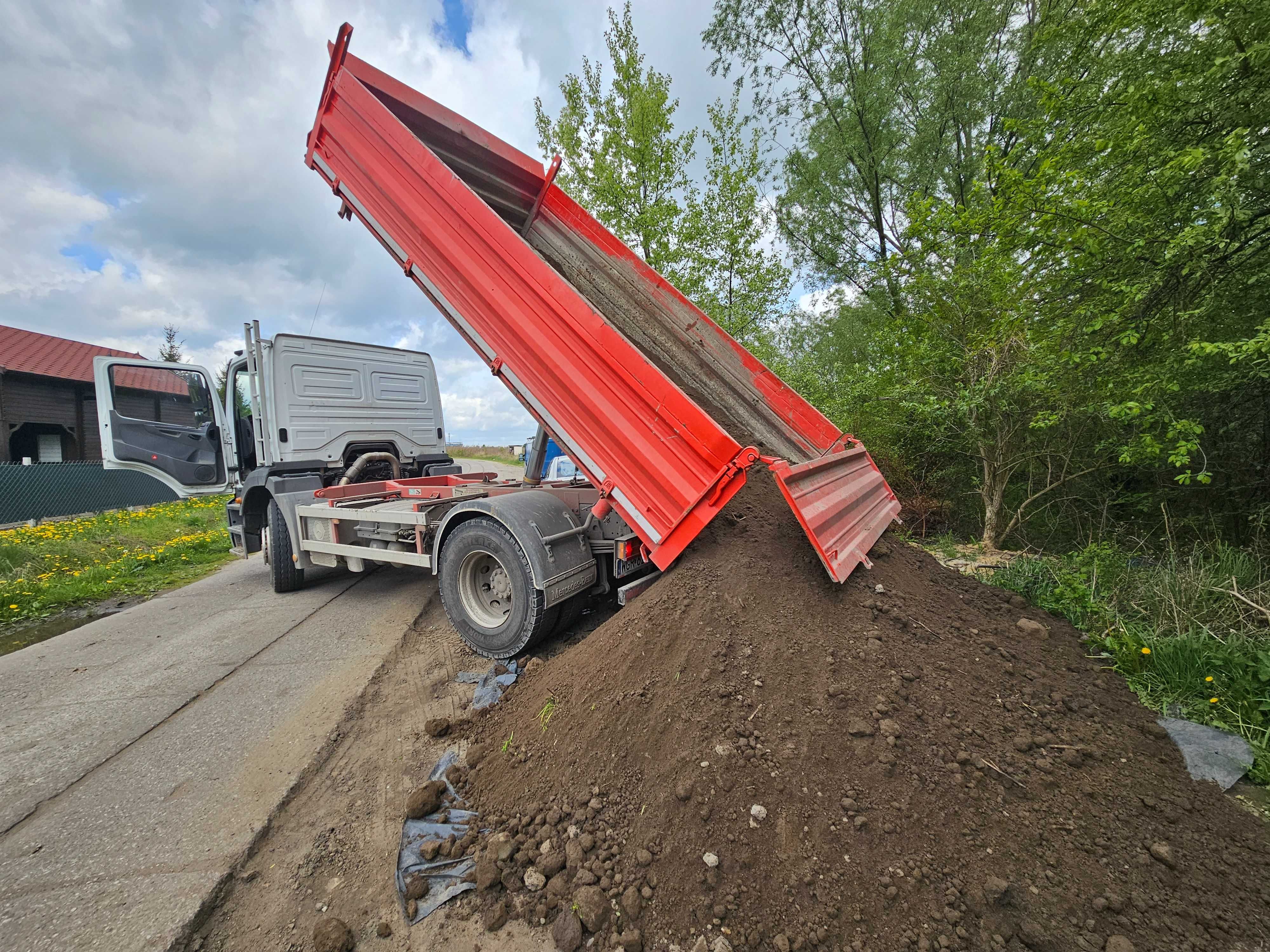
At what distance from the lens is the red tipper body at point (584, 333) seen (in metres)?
2.69

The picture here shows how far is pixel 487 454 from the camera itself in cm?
4316

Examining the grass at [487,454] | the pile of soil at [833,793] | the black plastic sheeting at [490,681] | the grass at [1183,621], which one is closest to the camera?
the pile of soil at [833,793]

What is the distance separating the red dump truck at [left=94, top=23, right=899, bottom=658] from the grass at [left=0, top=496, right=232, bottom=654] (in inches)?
132

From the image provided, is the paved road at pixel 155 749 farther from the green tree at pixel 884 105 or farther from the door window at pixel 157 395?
the green tree at pixel 884 105

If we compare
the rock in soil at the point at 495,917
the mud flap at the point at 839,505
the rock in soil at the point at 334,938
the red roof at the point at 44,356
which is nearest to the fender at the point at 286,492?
the rock in soil at the point at 334,938

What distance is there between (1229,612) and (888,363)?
4.31 meters

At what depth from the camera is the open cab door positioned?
5.26 metres

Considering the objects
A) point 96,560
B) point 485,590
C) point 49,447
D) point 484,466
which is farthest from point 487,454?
point 485,590

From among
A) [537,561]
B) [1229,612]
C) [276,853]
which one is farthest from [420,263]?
[1229,612]

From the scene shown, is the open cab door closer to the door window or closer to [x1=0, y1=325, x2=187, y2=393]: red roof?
the door window

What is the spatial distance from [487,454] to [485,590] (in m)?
41.2

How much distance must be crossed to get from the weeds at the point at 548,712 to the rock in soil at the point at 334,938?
961 millimetres

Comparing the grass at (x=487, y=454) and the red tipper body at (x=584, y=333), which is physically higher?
the grass at (x=487, y=454)

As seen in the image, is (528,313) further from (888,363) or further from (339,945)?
(888,363)
